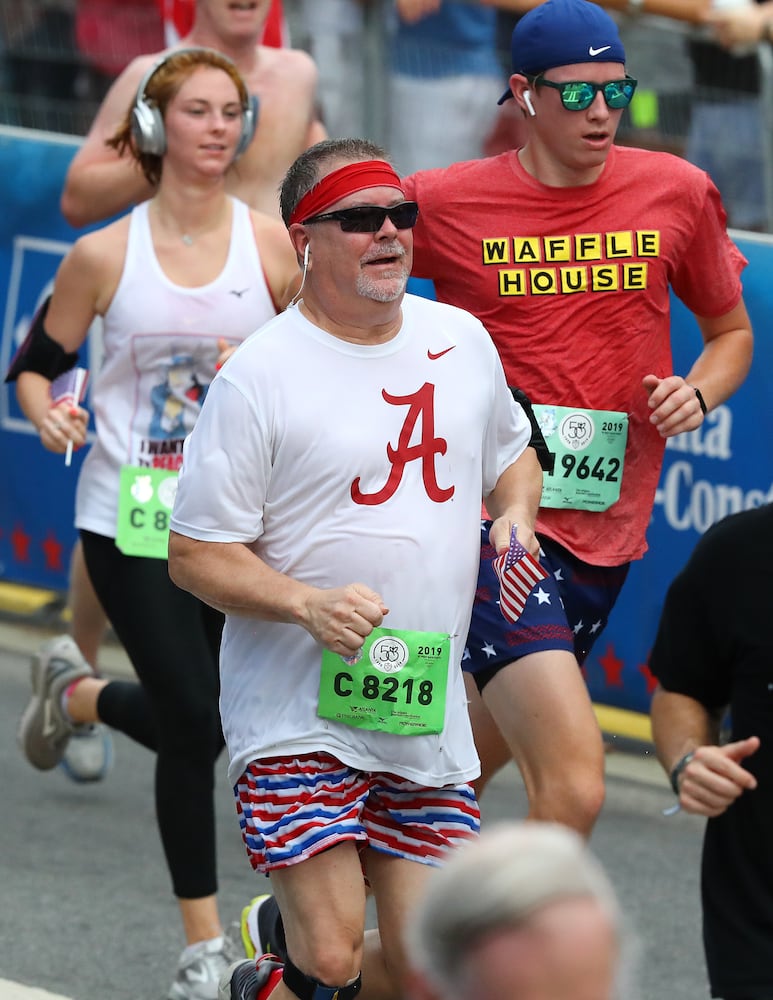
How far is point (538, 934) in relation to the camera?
6.56 ft

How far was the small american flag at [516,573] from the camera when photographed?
13.8ft

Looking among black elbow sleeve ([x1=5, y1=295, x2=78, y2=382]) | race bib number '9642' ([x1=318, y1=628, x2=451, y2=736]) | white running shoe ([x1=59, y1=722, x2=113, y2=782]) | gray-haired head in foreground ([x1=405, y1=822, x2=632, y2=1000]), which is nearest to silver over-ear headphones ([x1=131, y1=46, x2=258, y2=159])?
black elbow sleeve ([x1=5, y1=295, x2=78, y2=382])

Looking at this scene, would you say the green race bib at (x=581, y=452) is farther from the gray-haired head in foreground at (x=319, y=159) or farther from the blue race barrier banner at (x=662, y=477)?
the blue race barrier banner at (x=662, y=477)

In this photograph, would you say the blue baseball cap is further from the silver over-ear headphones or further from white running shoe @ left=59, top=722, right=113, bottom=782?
white running shoe @ left=59, top=722, right=113, bottom=782

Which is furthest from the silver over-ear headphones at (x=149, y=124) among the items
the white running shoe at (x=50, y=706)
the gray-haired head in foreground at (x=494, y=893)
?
the gray-haired head in foreground at (x=494, y=893)

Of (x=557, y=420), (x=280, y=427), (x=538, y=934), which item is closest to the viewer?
(x=538, y=934)

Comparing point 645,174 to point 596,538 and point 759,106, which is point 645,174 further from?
point 759,106

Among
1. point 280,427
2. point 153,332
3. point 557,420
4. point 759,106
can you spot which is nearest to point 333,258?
point 280,427

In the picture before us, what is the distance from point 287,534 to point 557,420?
119cm

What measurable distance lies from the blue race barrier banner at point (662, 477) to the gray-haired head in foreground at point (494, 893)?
5083 mm

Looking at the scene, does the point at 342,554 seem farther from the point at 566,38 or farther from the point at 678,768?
the point at 566,38

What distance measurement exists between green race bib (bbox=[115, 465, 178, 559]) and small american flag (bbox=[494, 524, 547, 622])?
150 centimetres

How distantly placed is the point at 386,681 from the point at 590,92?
5.67 ft

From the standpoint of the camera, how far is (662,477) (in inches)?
287
